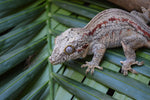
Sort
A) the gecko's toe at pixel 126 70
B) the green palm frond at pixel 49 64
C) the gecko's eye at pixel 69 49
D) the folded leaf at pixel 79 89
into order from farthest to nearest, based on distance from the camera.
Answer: the gecko's eye at pixel 69 49 → the gecko's toe at pixel 126 70 → the green palm frond at pixel 49 64 → the folded leaf at pixel 79 89

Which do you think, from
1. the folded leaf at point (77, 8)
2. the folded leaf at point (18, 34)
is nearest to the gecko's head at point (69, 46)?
the folded leaf at point (77, 8)

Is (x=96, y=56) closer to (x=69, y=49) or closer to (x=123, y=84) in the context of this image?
(x=69, y=49)

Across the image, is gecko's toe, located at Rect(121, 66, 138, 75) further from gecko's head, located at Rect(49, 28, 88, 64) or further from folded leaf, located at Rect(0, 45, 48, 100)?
folded leaf, located at Rect(0, 45, 48, 100)

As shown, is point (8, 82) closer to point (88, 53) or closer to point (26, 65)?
point (26, 65)

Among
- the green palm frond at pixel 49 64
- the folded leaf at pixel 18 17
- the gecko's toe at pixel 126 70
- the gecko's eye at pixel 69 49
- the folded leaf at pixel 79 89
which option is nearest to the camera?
the folded leaf at pixel 79 89

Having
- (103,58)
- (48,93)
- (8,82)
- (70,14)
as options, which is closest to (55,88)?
(48,93)

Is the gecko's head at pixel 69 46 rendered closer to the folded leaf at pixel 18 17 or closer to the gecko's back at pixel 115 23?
the gecko's back at pixel 115 23

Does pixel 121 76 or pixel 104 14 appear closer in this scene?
pixel 121 76
